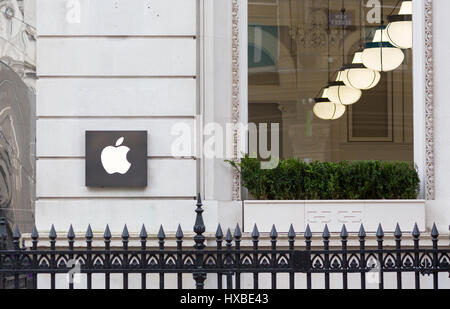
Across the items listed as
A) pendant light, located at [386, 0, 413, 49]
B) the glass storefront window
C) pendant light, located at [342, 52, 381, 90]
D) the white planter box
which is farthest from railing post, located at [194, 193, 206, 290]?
pendant light, located at [386, 0, 413, 49]

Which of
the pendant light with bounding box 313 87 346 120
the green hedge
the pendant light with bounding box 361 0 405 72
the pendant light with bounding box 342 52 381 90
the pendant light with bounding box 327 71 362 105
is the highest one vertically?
the pendant light with bounding box 361 0 405 72

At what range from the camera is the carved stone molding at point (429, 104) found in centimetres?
1041

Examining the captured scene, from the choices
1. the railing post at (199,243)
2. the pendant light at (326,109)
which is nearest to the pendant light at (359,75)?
the pendant light at (326,109)

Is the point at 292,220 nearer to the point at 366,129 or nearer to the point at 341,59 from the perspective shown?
the point at 366,129

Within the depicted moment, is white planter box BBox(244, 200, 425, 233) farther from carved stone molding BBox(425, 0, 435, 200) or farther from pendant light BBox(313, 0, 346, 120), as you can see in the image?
pendant light BBox(313, 0, 346, 120)

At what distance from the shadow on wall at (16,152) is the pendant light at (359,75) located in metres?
4.87

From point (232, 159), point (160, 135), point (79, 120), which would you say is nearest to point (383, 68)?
point (232, 159)

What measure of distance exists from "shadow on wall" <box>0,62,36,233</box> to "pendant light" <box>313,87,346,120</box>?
4.44 m

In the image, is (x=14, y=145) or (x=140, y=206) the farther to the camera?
(x=14, y=145)

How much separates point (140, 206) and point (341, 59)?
11.0 feet

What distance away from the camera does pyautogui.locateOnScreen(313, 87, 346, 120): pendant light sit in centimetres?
1096

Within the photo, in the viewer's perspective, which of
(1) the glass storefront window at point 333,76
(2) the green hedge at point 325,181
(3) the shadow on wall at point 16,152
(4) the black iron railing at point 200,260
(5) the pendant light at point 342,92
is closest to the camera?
(4) the black iron railing at point 200,260

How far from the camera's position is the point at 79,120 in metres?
10.1

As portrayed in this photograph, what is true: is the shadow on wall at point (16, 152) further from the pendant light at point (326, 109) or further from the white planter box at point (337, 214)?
the pendant light at point (326, 109)
